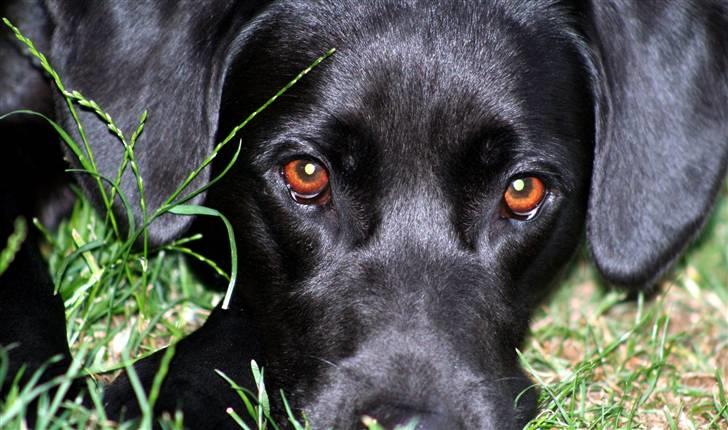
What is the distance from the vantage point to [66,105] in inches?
120

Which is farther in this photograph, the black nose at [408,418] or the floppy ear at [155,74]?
the floppy ear at [155,74]

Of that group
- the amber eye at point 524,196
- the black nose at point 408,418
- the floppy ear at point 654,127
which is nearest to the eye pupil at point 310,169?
the amber eye at point 524,196

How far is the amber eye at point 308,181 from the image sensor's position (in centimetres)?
275

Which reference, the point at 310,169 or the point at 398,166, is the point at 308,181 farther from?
the point at 398,166

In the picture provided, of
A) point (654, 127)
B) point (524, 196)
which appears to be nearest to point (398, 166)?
point (524, 196)

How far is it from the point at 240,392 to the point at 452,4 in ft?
3.64

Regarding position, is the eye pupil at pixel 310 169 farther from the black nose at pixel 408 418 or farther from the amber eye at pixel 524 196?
the black nose at pixel 408 418

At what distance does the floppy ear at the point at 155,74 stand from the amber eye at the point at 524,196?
781 mm

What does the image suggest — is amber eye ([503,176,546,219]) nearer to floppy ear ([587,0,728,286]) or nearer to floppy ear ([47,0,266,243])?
floppy ear ([587,0,728,286])

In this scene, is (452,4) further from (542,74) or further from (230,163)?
(230,163)

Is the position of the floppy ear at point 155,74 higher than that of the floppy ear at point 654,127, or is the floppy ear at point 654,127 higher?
the floppy ear at point 155,74

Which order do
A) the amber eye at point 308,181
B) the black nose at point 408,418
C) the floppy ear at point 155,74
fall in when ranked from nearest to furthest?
the black nose at point 408,418, the amber eye at point 308,181, the floppy ear at point 155,74

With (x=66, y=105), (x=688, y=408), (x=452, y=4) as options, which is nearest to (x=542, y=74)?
(x=452, y=4)

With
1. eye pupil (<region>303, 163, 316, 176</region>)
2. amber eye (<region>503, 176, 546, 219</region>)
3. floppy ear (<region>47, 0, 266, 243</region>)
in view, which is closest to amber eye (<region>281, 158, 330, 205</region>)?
eye pupil (<region>303, 163, 316, 176</region>)
